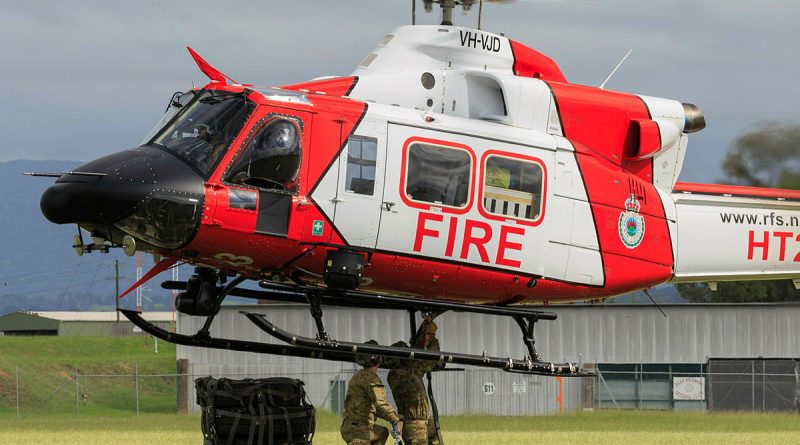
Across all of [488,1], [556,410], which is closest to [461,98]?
[488,1]

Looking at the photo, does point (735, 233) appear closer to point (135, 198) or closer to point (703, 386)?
point (135, 198)

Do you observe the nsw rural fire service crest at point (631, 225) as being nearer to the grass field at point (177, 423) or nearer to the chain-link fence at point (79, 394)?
the grass field at point (177, 423)

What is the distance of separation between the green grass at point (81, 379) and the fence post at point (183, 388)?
1152 mm

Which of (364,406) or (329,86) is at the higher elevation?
(329,86)

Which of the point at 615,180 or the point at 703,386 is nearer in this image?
the point at 615,180

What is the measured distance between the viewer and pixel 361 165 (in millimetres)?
12859

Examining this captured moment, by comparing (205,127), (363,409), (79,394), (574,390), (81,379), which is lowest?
(79,394)

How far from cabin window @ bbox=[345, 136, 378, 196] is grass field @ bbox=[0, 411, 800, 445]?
8.18 m

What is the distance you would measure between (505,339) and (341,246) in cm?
2407

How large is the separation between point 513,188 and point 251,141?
3.01m

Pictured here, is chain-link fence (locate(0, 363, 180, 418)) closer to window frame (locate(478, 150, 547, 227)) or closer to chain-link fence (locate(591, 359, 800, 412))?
chain-link fence (locate(591, 359, 800, 412))

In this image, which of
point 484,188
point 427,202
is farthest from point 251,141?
point 484,188

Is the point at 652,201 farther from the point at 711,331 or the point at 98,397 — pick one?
the point at 98,397

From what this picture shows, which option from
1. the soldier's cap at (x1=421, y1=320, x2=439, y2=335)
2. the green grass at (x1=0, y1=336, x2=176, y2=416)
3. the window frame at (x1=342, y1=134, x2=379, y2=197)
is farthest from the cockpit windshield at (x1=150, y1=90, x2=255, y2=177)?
the green grass at (x1=0, y1=336, x2=176, y2=416)
